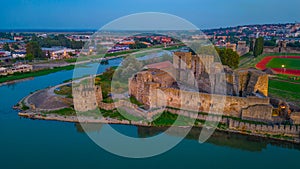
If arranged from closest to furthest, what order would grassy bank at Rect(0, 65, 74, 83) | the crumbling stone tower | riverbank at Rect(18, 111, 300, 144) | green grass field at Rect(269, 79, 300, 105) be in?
riverbank at Rect(18, 111, 300, 144) < the crumbling stone tower < green grass field at Rect(269, 79, 300, 105) < grassy bank at Rect(0, 65, 74, 83)

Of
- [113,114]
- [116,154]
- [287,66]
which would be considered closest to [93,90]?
[113,114]

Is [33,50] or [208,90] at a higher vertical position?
[33,50]

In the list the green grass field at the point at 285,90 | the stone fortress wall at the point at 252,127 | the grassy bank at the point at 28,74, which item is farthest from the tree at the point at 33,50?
the stone fortress wall at the point at 252,127

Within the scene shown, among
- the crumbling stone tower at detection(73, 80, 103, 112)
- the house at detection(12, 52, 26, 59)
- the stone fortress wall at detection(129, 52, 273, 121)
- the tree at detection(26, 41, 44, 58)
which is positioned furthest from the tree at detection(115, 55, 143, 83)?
the house at detection(12, 52, 26, 59)

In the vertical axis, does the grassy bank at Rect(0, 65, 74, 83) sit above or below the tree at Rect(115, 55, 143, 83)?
below

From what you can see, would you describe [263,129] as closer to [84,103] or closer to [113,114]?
[113,114]

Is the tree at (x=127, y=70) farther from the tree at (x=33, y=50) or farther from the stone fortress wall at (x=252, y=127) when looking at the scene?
the tree at (x=33, y=50)

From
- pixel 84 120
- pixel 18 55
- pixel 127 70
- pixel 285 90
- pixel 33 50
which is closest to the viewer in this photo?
pixel 84 120

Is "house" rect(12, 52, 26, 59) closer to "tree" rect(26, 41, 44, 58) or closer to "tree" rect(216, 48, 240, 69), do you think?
"tree" rect(26, 41, 44, 58)

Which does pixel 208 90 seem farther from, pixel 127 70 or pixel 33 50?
pixel 33 50

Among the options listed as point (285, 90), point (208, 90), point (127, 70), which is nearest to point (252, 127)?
point (208, 90)

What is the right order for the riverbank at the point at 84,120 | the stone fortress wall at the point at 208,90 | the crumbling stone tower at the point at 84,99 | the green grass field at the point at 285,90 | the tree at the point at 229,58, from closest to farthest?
1. the riverbank at the point at 84,120
2. the stone fortress wall at the point at 208,90
3. the crumbling stone tower at the point at 84,99
4. the green grass field at the point at 285,90
5. the tree at the point at 229,58
